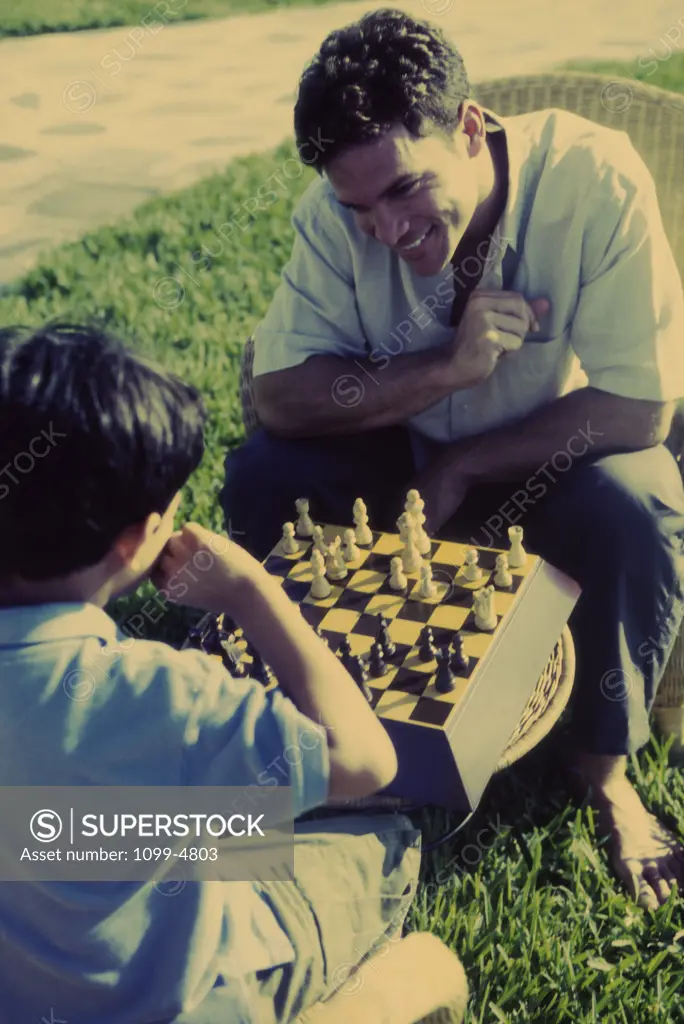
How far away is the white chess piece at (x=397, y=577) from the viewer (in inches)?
74.9

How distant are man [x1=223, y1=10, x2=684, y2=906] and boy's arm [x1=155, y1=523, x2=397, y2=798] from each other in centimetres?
78

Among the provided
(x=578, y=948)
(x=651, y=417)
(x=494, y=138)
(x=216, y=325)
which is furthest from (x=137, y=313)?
(x=578, y=948)

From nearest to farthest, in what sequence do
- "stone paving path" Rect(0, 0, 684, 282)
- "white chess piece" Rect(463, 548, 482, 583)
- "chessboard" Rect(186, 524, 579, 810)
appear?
"chessboard" Rect(186, 524, 579, 810), "white chess piece" Rect(463, 548, 482, 583), "stone paving path" Rect(0, 0, 684, 282)

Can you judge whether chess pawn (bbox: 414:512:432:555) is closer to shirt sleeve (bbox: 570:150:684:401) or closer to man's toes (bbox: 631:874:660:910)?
shirt sleeve (bbox: 570:150:684:401)

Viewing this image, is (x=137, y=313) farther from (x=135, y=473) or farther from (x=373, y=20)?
(x=135, y=473)

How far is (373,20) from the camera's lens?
1937 millimetres

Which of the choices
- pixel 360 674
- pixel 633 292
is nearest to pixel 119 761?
pixel 360 674

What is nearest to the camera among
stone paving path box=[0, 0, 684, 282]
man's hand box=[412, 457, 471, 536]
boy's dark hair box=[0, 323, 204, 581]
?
boy's dark hair box=[0, 323, 204, 581]

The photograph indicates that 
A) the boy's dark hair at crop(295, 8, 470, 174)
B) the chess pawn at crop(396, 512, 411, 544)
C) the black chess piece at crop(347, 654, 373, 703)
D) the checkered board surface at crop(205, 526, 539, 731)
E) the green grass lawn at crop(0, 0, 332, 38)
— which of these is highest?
the boy's dark hair at crop(295, 8, 470, 174)

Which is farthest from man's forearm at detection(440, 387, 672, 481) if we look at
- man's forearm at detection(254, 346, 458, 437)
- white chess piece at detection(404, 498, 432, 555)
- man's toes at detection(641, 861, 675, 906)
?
man's toes at detection(641, 861, 675, 906)

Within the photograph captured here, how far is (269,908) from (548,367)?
1.20m

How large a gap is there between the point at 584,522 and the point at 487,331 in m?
0.40

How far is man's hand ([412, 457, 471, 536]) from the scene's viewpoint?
2201 millimetres

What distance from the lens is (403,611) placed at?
186 cm
